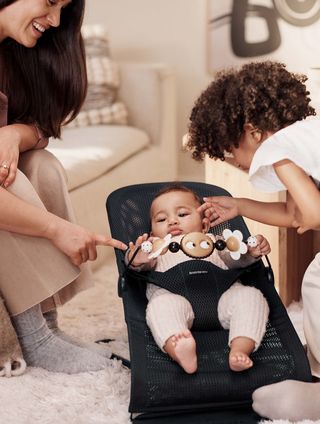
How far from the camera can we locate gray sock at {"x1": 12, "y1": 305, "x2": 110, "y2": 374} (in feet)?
6.73

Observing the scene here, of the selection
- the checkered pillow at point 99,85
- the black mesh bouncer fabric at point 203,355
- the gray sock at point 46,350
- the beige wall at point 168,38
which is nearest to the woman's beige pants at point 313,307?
the black mesh bouncer fabric at point 203,355

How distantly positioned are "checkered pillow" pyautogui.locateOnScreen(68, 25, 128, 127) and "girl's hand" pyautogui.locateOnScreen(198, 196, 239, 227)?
1859 millimetres

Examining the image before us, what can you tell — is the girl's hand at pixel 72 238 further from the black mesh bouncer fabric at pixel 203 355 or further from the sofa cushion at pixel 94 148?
the sofa cushion at pixel 94 148

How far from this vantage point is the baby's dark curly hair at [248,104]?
1.82m

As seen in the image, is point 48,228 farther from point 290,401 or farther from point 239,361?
point 290,401

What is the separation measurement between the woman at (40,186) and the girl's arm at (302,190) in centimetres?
48

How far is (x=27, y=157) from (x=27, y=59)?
0.28m

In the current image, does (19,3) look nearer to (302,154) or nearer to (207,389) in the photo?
(302,154)

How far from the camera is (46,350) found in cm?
208

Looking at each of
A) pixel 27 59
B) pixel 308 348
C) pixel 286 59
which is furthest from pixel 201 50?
pixel 308 348

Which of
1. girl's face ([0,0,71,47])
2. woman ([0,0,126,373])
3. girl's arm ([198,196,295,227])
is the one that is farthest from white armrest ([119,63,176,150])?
girl's arm ([198,196,295,227])

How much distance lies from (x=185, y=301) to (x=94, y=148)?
1.53 meters

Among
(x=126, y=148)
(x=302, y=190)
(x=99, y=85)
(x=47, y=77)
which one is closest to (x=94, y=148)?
(x=126, y=148)

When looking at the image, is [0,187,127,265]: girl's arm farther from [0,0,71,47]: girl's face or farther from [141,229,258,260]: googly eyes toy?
[0,0,71,47]: girl's face
